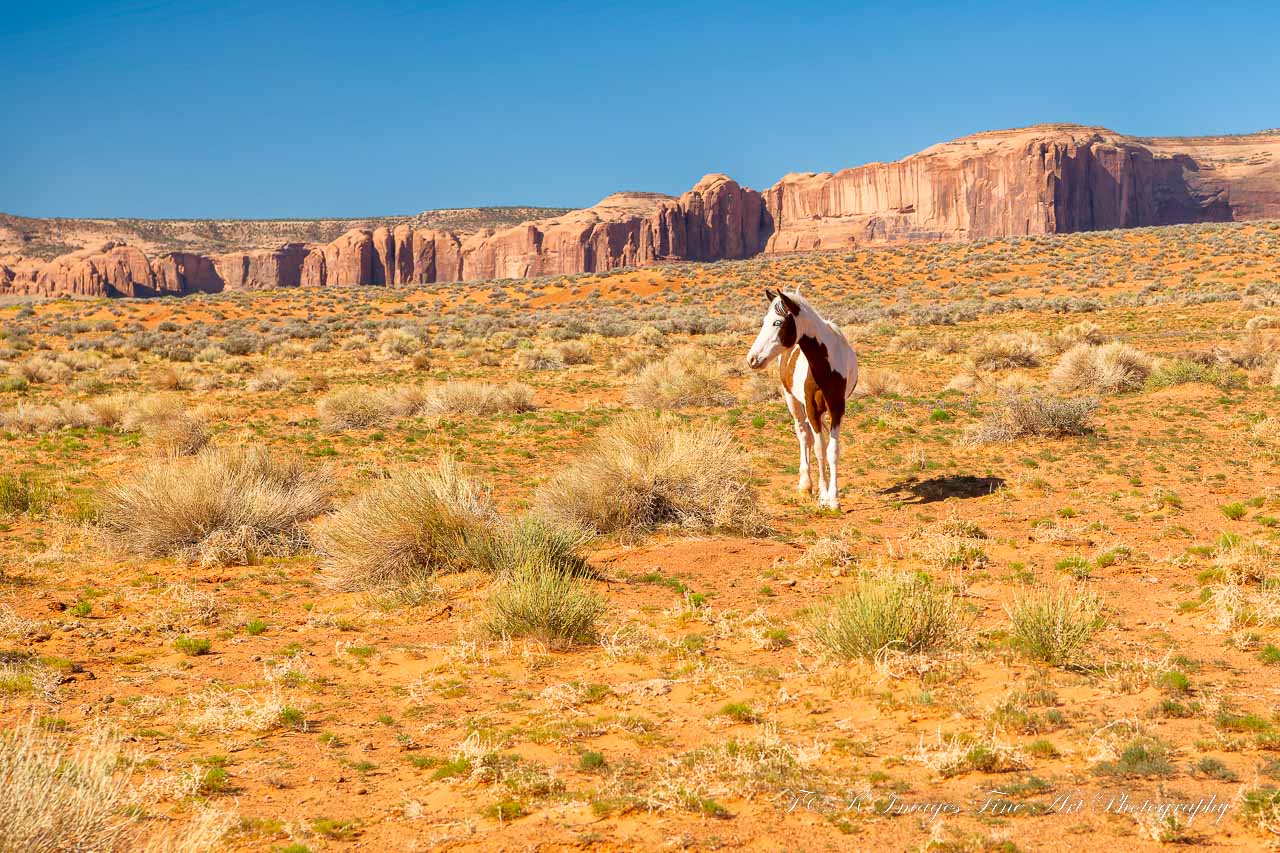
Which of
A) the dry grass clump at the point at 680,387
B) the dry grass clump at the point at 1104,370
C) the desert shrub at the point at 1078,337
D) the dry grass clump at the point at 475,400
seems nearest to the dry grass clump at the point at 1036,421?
the dry grass clump at the point at 1104,370

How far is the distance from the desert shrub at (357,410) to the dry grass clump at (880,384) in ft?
36.7

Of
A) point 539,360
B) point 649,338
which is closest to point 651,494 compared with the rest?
point 539,360

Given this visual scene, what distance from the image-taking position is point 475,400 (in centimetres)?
2038

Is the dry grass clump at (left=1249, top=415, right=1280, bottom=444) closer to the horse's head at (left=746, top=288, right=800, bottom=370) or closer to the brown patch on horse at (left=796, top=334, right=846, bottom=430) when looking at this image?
the brown patch on horse at (left=796, top=334, right=846, bottom=430)

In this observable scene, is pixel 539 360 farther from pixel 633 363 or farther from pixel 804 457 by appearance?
pixel 804 457

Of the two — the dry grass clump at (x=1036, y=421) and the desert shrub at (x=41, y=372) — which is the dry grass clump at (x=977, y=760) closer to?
the dry grass clump at (x=1036, y=421)

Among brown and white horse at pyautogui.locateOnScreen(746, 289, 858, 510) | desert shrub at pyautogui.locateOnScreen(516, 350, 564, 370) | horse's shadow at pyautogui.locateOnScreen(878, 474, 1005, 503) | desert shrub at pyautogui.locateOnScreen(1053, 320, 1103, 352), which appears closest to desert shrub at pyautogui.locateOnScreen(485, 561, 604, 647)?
brown and white horse at pyautogui.locateOnScreen(746, 289, 858, 510)

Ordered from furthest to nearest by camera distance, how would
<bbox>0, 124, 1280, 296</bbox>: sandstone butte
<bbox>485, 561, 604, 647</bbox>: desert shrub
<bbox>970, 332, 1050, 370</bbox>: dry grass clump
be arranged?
1. <bbox>0, 124, 1280, 296</bbox>: sandstone butte
2. <bbox>970, 332, 1050, 370</bbox>: dry grass clump
3. <bbox>485, 561, 604, 647</bbox>: desert shrub

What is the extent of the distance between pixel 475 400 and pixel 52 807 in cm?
1766

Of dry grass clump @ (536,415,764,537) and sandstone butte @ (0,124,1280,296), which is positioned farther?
sandstone butte @ (0,124,1280,296)

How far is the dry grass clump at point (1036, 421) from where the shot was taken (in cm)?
1445

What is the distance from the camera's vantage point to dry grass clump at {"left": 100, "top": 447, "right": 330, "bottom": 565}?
386 inches

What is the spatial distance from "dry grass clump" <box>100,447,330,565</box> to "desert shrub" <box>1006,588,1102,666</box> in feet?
26.3

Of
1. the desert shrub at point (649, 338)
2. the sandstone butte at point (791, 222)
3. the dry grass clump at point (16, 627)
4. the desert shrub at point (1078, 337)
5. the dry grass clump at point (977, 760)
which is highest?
the sandstone butte at point (791, 222)
